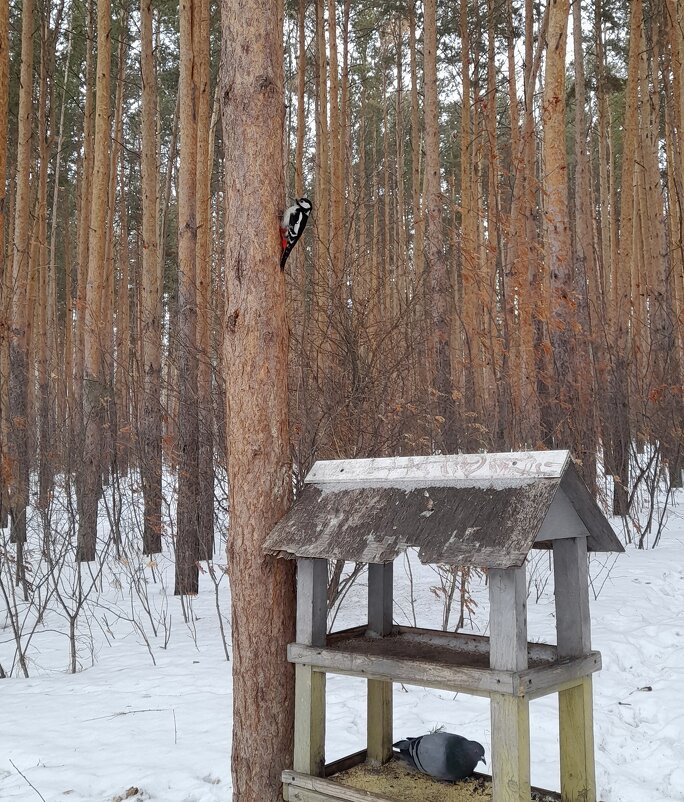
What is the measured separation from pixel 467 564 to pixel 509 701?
417 millimetres

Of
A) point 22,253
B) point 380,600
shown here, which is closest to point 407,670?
point 380,600

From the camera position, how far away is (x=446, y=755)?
9.69 feet

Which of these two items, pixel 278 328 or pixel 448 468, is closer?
pixel 448 468

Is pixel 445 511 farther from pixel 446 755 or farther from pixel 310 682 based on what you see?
pixel 446 755

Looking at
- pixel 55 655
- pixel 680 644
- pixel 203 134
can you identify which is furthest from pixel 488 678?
pixel 203 134

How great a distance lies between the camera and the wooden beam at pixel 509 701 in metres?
2.33

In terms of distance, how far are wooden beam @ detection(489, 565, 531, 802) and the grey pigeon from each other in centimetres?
59

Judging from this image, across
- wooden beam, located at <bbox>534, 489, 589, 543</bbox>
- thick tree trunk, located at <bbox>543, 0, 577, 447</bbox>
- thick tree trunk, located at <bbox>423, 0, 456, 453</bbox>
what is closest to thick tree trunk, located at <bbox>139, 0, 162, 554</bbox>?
thick tree trunk, located at <bbox>423, 0, 456, 453</bbox>

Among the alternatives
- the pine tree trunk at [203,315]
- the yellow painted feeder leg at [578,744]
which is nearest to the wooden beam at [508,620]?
the yellow painted feeder leg at [578,744]

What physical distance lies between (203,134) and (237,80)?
560cm

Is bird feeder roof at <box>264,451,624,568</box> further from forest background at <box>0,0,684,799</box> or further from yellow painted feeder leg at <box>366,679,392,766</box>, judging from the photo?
yellow painted feeder leg at <box>366,679,392,766</box>

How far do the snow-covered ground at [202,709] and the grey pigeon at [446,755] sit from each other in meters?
0.70

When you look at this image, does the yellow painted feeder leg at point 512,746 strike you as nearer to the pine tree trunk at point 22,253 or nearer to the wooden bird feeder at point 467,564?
the wooden bird feeder at point 467,564

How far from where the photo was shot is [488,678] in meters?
2.35
